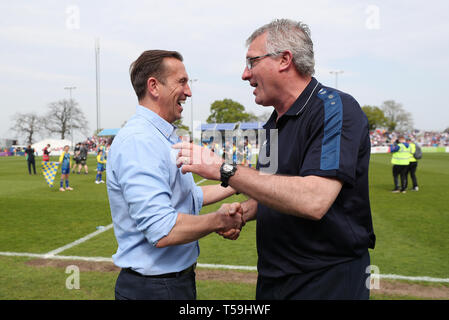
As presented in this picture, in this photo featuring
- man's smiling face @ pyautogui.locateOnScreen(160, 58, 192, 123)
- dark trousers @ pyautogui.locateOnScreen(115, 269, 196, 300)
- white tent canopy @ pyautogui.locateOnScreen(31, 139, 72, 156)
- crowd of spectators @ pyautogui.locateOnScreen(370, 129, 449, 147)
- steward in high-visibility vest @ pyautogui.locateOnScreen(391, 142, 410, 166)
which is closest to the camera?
dark trousers @ pyautogui.locateOnScreen(115, 269, 196, 300)

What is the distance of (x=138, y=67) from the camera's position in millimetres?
2365

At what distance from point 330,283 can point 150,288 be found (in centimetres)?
107

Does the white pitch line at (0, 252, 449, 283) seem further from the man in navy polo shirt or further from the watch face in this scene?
the watch face

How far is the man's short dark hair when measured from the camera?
7.64 feet

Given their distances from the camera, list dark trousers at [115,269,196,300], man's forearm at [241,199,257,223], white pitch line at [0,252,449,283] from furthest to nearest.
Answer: white pitch line at [0,252,449,283]
man's forearm at [241,199,257,223]
dark trousers at [115,269,196,300]

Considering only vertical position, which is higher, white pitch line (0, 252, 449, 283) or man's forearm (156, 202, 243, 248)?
man's forearm (156, 202, 243, 248)

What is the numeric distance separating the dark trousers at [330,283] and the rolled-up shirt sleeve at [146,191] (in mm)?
822

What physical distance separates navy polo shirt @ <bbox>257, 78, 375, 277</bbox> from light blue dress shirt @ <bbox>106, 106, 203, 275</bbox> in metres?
0.57

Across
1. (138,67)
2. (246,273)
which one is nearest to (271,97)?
(138,67)

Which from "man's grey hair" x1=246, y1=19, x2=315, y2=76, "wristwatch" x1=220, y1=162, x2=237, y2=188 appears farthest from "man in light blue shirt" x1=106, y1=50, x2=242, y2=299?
"man's grey hair" x1=246, y1=19, x2=315, y2=76

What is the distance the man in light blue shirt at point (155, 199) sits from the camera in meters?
1.94

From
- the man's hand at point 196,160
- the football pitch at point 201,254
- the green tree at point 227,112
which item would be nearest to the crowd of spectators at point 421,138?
the green tree at point 227,112

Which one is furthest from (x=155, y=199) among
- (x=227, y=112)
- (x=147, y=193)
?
(x=227, y=112)

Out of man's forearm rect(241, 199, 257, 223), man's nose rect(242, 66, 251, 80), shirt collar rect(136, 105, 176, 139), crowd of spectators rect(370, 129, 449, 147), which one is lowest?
man's forearm rect(241, 199, 257, 223)
